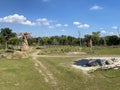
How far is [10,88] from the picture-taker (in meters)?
13.6

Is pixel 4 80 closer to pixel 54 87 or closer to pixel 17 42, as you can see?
pixel 54 87

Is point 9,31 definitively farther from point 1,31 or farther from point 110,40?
point 110,40

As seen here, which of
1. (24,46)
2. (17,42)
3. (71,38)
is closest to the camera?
(24,46)

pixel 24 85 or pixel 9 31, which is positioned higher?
pixel 9 31

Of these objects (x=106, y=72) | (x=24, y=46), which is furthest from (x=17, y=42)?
(x=106, y=72)

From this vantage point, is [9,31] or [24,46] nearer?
[24,46]

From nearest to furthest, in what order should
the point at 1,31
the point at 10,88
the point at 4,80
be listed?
→ the point at 10,88 → the point at 4,80 → the point at 1,31

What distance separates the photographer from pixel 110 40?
95.8 meters

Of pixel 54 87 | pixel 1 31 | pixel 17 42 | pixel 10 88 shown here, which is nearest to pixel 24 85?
pixel 10 88

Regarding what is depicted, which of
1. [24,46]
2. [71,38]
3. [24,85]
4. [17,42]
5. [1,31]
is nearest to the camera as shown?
[24,85]

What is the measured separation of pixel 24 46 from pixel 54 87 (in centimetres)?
4366

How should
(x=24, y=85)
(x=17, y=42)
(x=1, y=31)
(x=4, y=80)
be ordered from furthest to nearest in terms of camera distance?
(x=17, y=42)
(x=1, y=31)
(x=4, y=80)
(x=24, y=85)

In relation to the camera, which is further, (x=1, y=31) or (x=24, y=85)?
(x=1, y=31)

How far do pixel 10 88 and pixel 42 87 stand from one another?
204 cm
